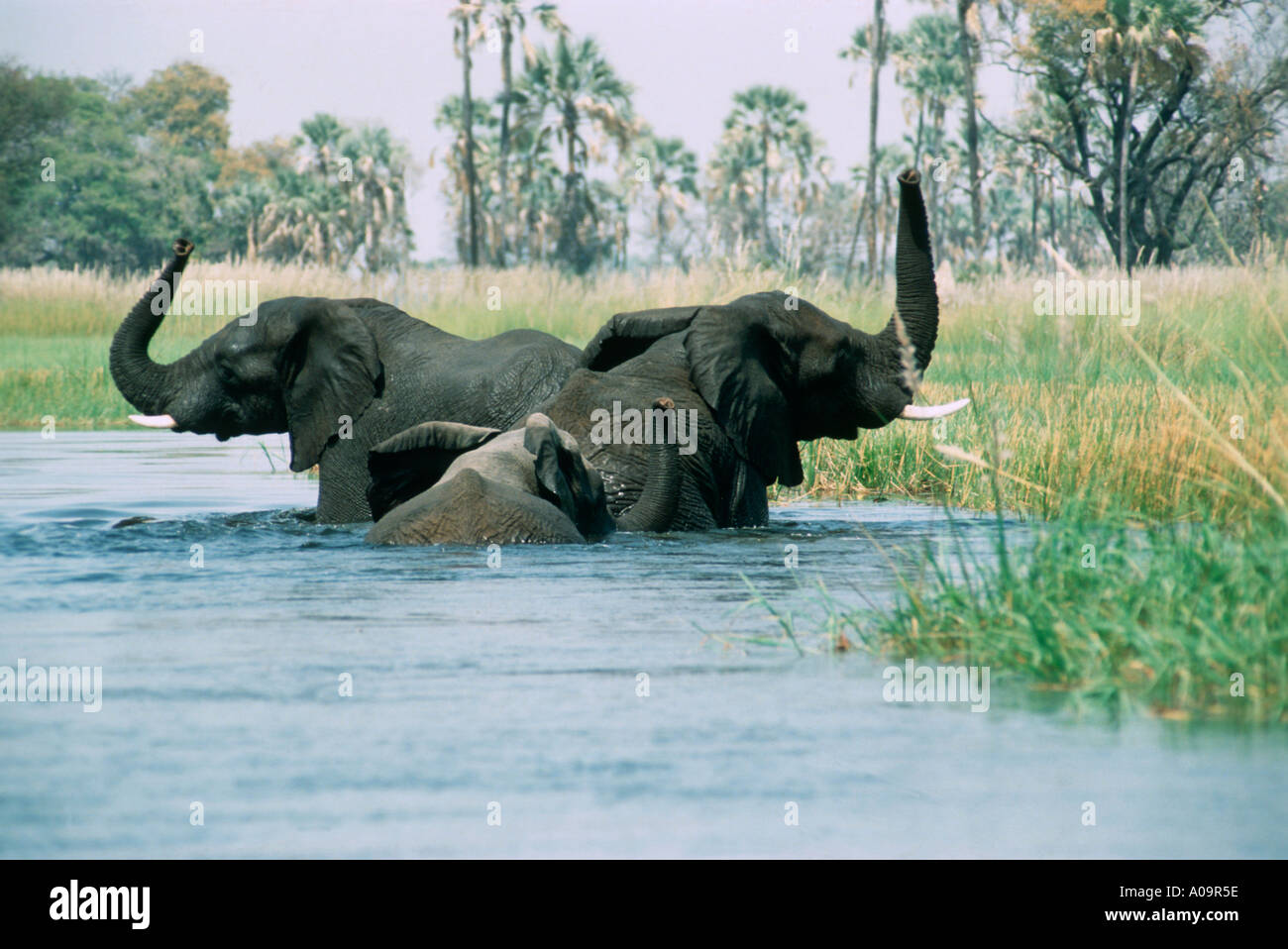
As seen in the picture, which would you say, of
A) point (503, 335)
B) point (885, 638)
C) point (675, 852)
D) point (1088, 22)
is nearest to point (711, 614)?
point (885, 638)

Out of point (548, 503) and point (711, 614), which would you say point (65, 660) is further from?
point (548, 503)

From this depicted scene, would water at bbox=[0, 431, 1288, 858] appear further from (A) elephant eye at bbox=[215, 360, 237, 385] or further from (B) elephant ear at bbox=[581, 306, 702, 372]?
(A) elephant eye at bbox=[215, 360, 237, 385]

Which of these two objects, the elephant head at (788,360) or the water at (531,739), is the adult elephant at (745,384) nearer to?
the elephant head at (788,360)

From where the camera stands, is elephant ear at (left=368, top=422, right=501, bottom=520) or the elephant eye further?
the elephant eye

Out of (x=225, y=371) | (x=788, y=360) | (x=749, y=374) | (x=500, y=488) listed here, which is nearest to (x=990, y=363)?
(x=788, y=360)

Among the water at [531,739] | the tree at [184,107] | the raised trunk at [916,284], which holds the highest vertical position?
the tree at [184,107]

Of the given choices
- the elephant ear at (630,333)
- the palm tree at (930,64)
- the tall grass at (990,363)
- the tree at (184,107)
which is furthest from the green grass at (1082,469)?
the tree at (184,107)

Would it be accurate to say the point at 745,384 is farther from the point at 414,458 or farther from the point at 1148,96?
the point at 1148,96

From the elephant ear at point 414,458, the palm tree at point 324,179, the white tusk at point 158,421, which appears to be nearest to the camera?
the elephant ear at point 414,458

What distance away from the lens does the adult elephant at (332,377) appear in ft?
31.0

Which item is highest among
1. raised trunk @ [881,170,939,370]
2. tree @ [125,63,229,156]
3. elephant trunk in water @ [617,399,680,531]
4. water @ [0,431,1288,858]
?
tree @ [125,63,229,156]

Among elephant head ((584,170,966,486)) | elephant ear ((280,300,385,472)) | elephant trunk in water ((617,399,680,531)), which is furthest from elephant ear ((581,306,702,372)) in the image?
elephant ear ((280,300,385,472))

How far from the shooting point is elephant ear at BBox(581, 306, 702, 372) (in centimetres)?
948

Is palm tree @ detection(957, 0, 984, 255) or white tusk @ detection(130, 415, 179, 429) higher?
palm tree @ detection(957, 0, 984, 255)
